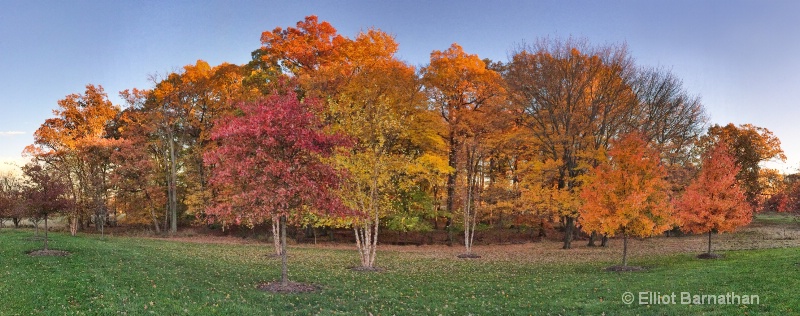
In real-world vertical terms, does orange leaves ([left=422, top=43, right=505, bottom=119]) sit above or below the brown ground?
above

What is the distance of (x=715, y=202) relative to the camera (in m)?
24.7

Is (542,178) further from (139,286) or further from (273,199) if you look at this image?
(139,286)

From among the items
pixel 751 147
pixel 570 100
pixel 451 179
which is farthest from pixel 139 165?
pixel 751 147

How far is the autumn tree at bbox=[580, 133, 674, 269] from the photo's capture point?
21141 millimetres

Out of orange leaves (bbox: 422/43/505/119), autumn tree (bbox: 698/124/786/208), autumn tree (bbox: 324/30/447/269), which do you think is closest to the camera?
autumn tree (bbox: 324/30/447/269)

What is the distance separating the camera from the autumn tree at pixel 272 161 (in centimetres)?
1486

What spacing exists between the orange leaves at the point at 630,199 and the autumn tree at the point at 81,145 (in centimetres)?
3778

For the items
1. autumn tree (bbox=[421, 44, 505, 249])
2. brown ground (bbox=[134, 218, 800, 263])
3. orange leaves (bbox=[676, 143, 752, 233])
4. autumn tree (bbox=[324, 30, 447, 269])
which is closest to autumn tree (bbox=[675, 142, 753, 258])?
orange leaves (bbox=[676, 143, 752, 233])

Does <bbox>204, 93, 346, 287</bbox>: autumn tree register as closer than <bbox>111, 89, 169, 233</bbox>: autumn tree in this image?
Yes

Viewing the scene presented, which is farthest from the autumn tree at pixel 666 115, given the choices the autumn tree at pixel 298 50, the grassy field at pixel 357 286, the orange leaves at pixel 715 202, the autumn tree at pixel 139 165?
the autumn tree at pixel 139 165

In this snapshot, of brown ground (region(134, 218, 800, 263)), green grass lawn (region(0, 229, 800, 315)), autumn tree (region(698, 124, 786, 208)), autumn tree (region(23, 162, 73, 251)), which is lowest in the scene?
brown ground (region(134, 218, 800, 263))

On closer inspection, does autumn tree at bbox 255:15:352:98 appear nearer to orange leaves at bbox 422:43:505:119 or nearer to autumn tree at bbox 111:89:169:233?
orange leaves at bbox 422:43:505:119

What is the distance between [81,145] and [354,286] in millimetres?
35799

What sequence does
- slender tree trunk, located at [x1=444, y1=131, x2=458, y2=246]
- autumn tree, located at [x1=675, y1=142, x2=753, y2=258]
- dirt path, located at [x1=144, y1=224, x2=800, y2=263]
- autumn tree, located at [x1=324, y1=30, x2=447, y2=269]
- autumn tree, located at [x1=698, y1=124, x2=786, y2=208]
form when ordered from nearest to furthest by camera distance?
autumn tree, located at [x1=324, y1=30, x2=447, y2=269], autumn tree, located at [x1=675, y1=142, x2=753, y2=258], dirt path, located at [x1=144, y1=224, x2=800, y2=263], slender tree trunk, located at [x1=444, y1=131, x2=458, y2=246], autumn tree, located at [x1=698, y1=124, x2=786, y2=208]
